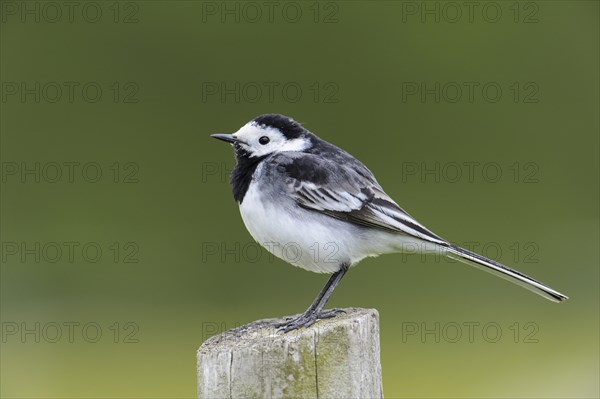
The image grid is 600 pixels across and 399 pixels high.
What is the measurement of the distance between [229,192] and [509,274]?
357cm

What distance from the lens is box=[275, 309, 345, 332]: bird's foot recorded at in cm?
310

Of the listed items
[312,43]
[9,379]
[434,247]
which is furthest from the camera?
[312,43]

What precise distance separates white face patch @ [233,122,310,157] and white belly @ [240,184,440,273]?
21 centimetres

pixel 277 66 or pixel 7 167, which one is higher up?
pixel 277 66

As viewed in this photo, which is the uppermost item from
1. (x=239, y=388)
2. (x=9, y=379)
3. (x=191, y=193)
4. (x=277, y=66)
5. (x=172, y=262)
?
(x=277, y=66)

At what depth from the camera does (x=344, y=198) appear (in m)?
3.67

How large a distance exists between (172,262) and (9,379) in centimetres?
140

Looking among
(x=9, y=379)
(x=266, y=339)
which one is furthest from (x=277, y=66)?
(x=266, y=339)

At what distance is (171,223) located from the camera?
22.8ft

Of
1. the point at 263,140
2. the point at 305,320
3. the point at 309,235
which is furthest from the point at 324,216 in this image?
the point at 305,320

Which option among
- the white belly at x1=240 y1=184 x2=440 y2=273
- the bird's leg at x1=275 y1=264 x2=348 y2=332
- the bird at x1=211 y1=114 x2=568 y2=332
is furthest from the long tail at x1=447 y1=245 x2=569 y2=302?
the bird's leg at x1=275 y1=264 x2=348 y2=332

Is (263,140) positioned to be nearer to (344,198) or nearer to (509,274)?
(344,198)

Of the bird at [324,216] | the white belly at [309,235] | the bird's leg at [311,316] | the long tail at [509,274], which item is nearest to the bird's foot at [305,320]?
the bird's leg at [311,316]

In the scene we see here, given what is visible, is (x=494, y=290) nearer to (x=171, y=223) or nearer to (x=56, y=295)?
(x=171, y=223)
